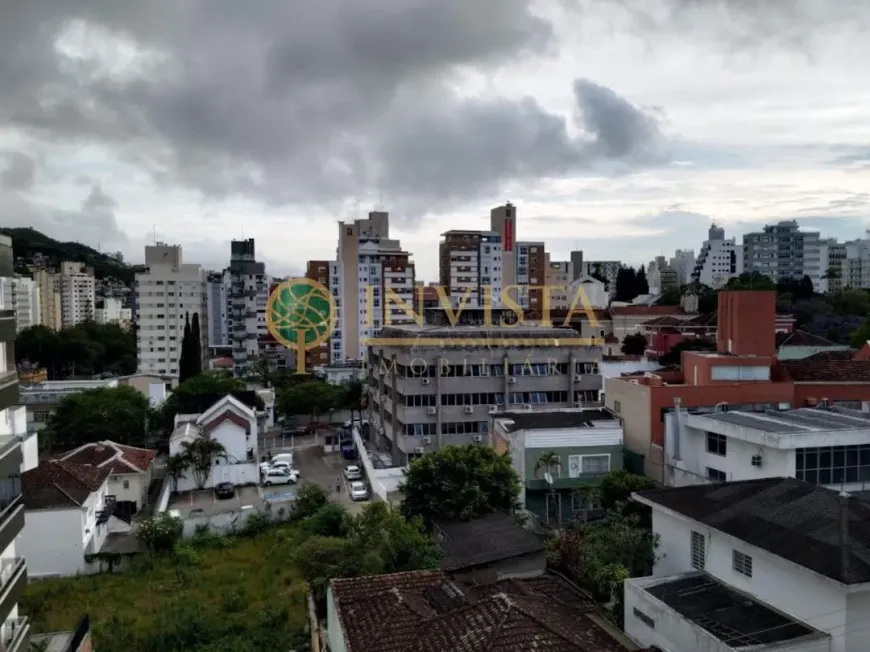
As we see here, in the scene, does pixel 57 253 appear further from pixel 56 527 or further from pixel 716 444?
pixel 716 444

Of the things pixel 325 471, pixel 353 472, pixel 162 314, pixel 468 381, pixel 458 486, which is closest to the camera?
pixel 458 486

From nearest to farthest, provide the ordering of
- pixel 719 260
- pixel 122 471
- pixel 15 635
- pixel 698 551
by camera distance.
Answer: pixel 15 635, pixel 698 551, pixel 122 471, pixel 719 260

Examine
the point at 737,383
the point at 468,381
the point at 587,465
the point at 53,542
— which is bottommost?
the point at 53,542

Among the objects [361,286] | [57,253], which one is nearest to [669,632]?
[361,286]

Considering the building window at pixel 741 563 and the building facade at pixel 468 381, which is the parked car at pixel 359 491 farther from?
the building window at pixel 741 563

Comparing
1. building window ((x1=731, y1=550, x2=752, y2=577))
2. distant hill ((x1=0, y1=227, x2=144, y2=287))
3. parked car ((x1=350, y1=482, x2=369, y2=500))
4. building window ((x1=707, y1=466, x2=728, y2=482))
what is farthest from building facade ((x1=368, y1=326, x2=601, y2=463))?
distant hill ((x1=0, y1=227, x2=144, y2=287))

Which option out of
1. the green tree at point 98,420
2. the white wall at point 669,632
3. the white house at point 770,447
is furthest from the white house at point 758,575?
the green tree at point 98,420
